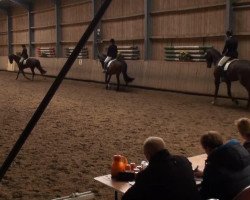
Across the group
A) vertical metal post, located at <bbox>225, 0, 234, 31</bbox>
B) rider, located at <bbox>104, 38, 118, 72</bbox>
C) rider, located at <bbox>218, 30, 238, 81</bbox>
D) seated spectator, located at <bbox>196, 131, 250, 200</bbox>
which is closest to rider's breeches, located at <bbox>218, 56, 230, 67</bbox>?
rider, located at <bbox>218, 30, 238, 81</bbox>

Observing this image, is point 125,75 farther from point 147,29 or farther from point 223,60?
point 223,60

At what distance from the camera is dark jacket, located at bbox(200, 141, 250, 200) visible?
3.19 m

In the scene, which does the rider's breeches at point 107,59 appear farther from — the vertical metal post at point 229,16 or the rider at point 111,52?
the vertical metal post at point 229,16

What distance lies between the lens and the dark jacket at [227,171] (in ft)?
10.5

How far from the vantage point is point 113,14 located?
20781mm

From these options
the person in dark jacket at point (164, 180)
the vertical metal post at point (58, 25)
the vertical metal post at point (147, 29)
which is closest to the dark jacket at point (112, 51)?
the vertical metal post at point (147, 29)

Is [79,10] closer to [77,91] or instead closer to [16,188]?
[77,91]

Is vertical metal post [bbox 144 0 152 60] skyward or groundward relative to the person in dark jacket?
skyward

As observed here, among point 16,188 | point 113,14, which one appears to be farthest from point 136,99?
point 16,188

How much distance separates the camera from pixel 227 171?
3217mm

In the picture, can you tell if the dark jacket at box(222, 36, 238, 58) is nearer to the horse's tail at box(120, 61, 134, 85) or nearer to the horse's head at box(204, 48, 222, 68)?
the horse's head at box(204, 48, 222, 68)

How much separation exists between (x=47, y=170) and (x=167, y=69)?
37.2 feet

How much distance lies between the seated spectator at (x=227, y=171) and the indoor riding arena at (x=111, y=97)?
1.34 metres

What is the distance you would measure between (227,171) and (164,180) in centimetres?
56
